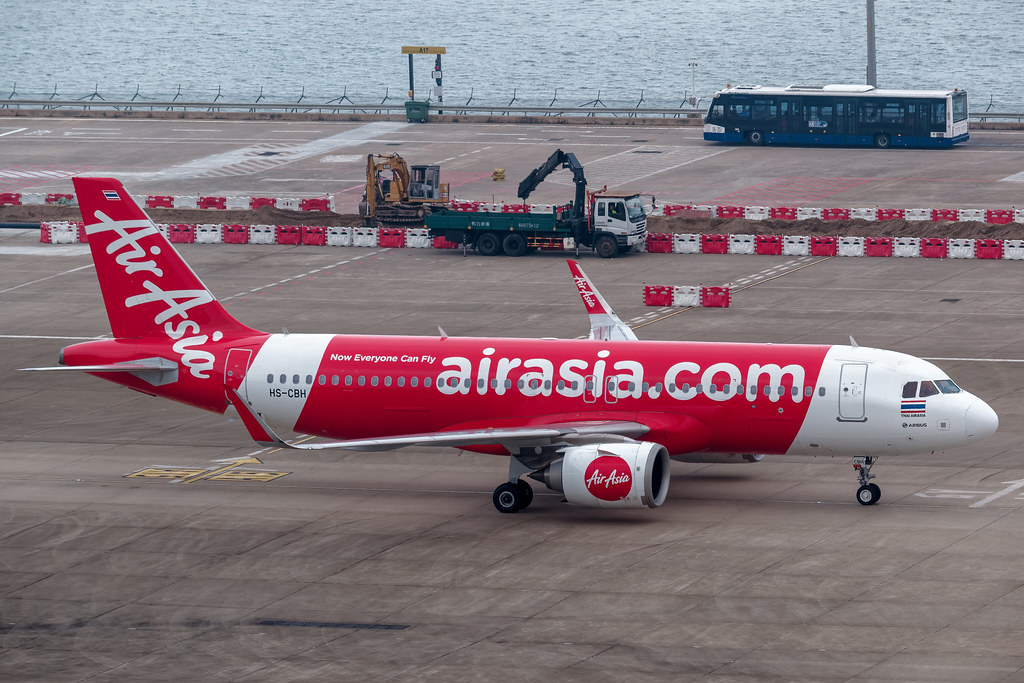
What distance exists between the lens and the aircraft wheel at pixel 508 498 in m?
42.5

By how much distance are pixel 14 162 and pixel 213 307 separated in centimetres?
8457

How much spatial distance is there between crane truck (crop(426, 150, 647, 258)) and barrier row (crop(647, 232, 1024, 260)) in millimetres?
2241

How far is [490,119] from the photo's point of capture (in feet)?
467

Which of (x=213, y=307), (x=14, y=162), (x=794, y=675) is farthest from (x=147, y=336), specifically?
(x=14, y=162)

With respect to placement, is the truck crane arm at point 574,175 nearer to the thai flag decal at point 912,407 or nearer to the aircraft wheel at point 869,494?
the aircraft wheel at point 869,494

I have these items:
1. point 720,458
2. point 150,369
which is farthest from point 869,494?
point 150,369

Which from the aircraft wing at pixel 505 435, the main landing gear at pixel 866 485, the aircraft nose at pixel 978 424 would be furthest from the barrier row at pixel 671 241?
the aircraft wing at pixel 505 435

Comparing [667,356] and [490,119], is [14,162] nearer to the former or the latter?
[490,119]

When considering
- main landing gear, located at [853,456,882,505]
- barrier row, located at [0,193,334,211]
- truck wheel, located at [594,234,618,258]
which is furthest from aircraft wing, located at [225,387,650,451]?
barrier row, located at [0,193,334,211]

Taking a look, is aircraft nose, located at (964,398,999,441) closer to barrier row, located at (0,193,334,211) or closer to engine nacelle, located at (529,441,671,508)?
engine nacelle, located at (529,441,671,508)

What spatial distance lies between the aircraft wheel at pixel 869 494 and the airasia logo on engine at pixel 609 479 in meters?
6.73

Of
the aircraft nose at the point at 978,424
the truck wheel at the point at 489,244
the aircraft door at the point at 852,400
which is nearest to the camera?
the aircraft nose at the point at 978,424

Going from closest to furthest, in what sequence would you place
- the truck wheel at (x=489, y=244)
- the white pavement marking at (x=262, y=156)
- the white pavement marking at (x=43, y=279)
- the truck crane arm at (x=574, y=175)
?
the white pavement marking at (x=43, y=279), the truck crane arm at (x=574, y=175), the truck wheel at (x=489, y=244), the white pavement marking at (x=262, y=156)

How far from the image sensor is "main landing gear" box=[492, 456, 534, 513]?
42562 mm
